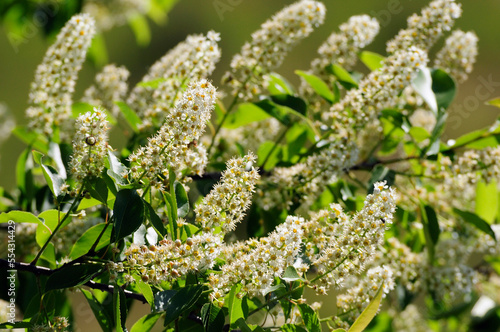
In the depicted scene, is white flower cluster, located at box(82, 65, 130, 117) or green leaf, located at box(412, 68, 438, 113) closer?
green leaf, located at box(412, 68, 438, 113)

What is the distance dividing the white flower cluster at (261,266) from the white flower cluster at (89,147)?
302 mm

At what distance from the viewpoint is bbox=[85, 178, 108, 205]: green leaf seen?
101 centimetres

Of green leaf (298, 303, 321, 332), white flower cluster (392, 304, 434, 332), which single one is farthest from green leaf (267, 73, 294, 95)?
white flower cluster (392, 304, 434, 332)

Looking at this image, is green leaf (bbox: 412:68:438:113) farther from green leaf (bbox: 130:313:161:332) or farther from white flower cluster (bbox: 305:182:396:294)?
green leaf (bbox: 130:313:161:332)

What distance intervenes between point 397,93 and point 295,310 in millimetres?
645

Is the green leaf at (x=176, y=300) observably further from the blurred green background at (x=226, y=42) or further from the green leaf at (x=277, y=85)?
the blurred green background at (x=226, y=42)

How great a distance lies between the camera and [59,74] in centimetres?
151

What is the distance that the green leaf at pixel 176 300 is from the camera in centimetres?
89

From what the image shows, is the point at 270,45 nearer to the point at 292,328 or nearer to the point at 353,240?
the point at 353,240

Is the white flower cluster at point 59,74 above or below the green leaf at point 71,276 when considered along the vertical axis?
above

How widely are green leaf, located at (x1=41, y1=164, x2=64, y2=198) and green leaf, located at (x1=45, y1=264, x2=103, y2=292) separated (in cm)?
17

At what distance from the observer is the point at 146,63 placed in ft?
16.8


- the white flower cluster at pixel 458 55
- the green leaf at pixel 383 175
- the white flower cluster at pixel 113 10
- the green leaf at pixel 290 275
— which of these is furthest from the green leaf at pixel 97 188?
the white flower cluster at pixel 113 10

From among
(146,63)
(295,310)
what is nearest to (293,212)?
(295,310)
